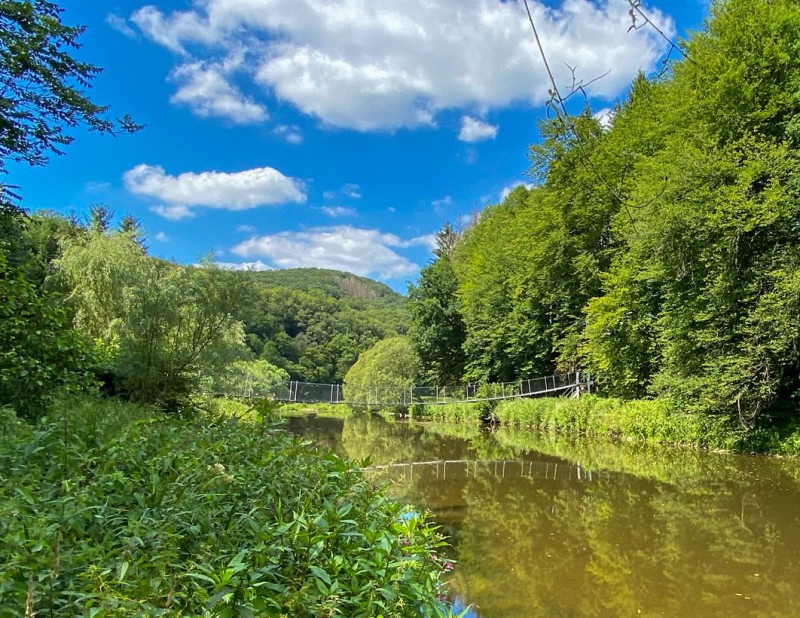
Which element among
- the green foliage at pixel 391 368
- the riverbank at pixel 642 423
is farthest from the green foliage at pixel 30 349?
the green foliage at pixel 391 368

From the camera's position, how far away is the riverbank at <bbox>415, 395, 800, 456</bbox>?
1177cm

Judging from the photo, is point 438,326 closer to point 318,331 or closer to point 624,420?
point 624,420

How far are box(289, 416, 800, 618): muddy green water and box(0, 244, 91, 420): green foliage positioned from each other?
2541 mm

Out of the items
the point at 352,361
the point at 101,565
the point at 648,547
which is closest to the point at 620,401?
the point at 648,547

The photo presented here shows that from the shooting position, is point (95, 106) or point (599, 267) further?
point (599, 267)

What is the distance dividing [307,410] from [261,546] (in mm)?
42975

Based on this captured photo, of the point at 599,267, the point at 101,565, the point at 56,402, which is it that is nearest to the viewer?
the point at 101,565

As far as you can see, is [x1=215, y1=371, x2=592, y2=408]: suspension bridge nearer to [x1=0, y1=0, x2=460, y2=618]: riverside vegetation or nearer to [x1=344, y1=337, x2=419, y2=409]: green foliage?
[x1=344, y1=337, x2=419, y2=409]: green foliage

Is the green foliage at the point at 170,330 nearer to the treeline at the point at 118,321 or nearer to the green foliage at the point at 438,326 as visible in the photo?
the treeline at the point at 118,321

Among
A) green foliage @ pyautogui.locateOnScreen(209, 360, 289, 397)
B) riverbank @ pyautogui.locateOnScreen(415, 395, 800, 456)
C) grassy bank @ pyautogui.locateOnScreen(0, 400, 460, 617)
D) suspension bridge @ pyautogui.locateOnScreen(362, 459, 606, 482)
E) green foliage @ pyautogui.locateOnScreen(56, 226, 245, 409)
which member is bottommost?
suspension bridge @ pyautogui.locateOnScreen(362, 459, 606, 482)

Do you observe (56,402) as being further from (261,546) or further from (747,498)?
(747,498)

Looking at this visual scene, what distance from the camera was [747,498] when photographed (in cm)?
785

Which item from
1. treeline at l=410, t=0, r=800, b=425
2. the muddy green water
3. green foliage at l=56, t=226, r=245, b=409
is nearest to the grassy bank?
the muddy green water

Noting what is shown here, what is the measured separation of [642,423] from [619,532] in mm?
9820
